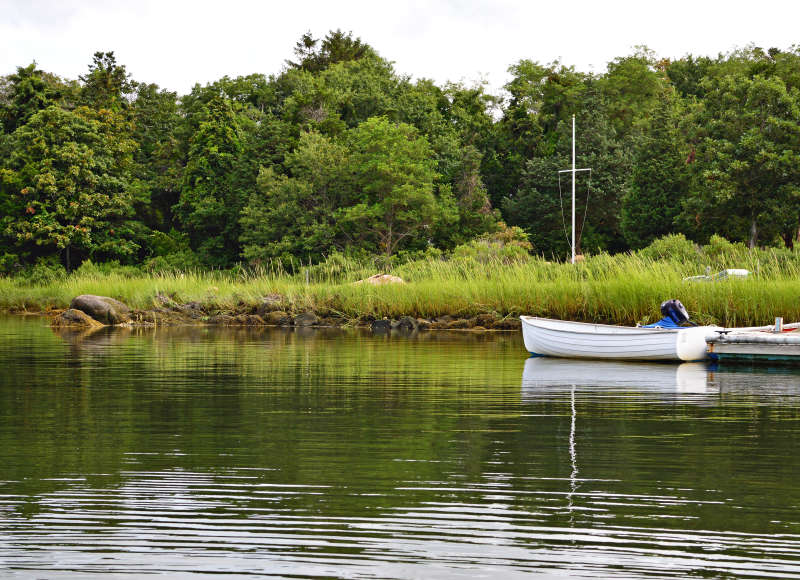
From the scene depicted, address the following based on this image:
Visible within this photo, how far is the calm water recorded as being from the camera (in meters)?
6.08

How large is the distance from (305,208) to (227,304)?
65.8ft

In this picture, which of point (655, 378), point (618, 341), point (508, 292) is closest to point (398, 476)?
point (655, 378)

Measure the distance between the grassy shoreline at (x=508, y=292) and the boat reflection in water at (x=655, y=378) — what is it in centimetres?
466

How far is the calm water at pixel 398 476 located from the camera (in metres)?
6.08

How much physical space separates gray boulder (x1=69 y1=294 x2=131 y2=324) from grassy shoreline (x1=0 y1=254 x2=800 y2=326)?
1.62 metres

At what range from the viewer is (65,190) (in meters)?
60.0

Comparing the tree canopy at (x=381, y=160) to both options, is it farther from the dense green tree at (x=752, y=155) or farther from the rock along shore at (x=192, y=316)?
the rock along shore at (x=192, y=316)

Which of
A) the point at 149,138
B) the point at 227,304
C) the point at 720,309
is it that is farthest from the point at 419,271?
the point at 149,138

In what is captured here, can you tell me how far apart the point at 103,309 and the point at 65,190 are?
26.1 meters

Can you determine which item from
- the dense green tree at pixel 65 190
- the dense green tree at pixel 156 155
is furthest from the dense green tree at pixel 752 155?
the dense green tree at pixel 65 190

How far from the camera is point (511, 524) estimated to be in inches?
269

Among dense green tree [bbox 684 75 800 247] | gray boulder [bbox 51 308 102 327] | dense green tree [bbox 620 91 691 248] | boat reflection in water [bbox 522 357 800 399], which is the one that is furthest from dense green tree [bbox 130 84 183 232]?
boat reflection in water [bbox 522 357 800 399]

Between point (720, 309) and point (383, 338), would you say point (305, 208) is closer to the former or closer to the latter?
point (383, 338)

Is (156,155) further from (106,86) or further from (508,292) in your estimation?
(508,292)
